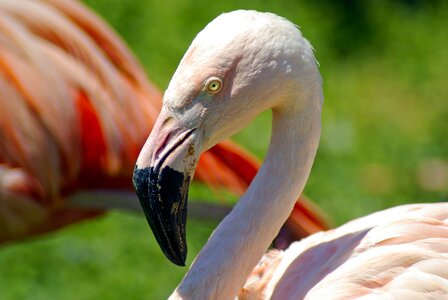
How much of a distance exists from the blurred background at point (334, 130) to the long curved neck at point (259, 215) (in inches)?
59.5

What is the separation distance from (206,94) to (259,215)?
379mm

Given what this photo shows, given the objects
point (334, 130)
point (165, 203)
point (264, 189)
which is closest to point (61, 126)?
point (264, 189)

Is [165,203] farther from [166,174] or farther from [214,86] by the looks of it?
[214,86]

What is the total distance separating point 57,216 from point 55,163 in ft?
0.91

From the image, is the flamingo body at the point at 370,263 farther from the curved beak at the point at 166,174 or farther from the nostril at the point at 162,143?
the nostril at the point at 162,143

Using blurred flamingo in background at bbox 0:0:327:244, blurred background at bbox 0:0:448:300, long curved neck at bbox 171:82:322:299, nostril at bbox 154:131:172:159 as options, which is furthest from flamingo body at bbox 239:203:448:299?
blurred background at bbox 0:0:448:300

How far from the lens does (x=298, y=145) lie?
8.11 ft

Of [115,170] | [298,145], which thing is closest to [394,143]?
[115,170]

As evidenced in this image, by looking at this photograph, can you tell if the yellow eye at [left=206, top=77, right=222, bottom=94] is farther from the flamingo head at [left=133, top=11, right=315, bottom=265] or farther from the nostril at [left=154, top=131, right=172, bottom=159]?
the nostril at [left=154, top=131, right=172, bottom=159]

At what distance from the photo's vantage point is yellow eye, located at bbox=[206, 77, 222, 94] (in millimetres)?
2277

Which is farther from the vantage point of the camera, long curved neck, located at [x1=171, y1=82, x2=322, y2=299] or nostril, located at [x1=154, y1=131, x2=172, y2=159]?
long curved neck, located at [x1=171, y1=82, x2=322, y2=299]

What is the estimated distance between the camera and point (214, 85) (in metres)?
2.29

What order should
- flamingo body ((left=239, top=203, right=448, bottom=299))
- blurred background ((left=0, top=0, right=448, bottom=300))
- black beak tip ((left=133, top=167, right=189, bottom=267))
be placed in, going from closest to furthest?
black beak tip ((left=133, top=167, right=189, bottom=267)) → flamingo body ((left=239, top=203, right=448, bottom=299)) → blurred background ((left=0, top=0, right=448, bottom=300))

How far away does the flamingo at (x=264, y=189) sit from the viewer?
229 cm
